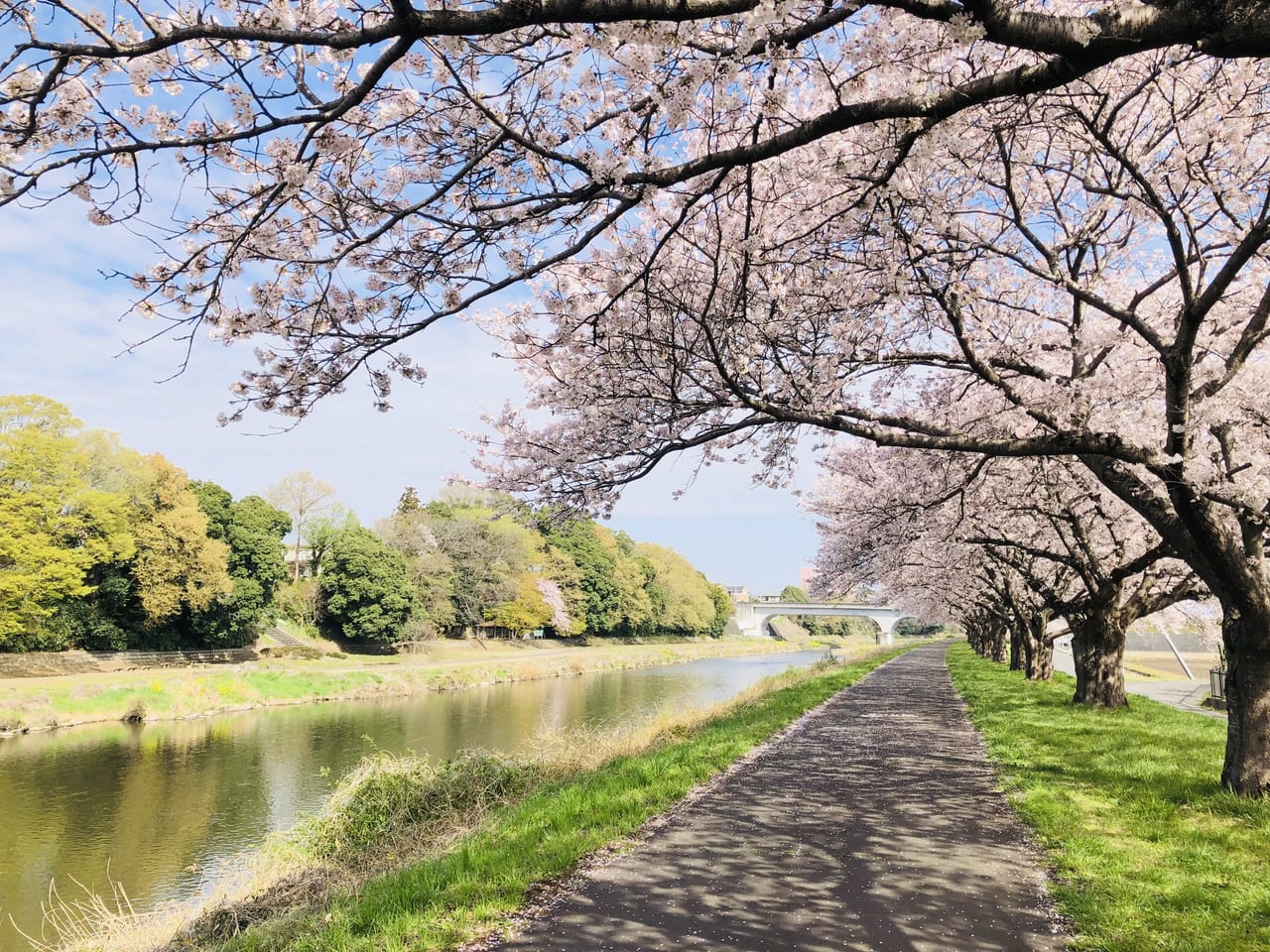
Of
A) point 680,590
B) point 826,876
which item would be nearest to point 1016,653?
point 826,876

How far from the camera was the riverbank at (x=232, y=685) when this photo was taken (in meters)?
22.5

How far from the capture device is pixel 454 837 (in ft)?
27.2

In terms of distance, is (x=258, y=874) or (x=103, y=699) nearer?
(x=258, y=874)

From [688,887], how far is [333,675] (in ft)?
99.8

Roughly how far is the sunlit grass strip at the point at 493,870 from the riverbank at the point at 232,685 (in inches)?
797

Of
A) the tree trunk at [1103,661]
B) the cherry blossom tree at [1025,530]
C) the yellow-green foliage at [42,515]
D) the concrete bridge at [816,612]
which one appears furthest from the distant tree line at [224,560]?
the concrete bridge at [816,612]

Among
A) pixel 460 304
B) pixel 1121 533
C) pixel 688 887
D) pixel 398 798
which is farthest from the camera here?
pixel 1121 533

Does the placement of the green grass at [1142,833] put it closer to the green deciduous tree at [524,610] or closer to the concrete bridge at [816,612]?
the green deciduous tree at [524,610]

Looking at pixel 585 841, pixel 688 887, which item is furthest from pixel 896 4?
pixel 585 841

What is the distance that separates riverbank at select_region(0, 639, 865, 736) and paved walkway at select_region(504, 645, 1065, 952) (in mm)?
22652

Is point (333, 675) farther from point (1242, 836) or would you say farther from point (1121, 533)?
point (1242, 836)

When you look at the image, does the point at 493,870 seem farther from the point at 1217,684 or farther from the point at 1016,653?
the point at 1016,653

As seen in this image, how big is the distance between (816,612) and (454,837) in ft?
292

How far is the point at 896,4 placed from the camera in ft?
9.72
